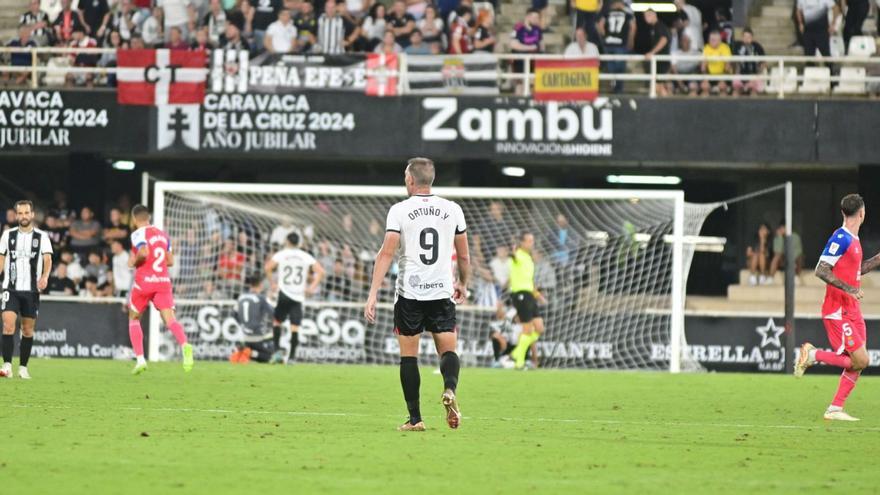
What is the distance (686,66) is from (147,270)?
40.9ft

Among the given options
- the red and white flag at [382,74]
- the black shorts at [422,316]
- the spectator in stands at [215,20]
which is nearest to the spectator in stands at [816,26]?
the red and white flag at [382,74]

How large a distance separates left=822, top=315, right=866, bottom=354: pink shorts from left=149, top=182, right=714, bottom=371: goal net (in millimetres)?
11213

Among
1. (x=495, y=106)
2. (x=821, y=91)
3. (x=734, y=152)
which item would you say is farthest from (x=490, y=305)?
(x=821, y=91)

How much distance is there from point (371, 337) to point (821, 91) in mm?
9360

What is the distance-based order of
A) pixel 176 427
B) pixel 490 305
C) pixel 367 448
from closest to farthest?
pixel 367 448 → pixel 176 427 → pixel 490 305

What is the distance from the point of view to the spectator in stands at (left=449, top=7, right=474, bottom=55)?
86.4ft

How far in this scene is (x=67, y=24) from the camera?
27391 millimetres

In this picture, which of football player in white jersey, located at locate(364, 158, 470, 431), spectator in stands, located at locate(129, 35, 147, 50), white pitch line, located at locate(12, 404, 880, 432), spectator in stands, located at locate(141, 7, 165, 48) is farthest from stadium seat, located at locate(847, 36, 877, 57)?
football player in white jersey, located at locate(364, 158, 470, 431)

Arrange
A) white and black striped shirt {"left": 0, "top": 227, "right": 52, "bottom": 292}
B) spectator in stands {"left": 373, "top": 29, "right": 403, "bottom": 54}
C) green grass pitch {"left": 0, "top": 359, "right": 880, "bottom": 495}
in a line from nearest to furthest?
green grass pitch {"left": 0, "top": 359, "right": 880, "bottom": 495}
white and black striped shirt {"left": 0, "top": 227, "right": 52, "bottom": 292}
spectator in stands {"left": 373, "top": 29, "right": 403, "bottom": 54}

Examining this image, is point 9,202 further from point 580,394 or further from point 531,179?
point 580,394

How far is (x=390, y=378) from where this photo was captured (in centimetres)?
1867

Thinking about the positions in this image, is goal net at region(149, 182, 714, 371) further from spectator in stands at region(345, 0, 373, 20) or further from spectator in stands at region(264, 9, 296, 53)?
spectator in stands at region(345, 0, 373, 20)

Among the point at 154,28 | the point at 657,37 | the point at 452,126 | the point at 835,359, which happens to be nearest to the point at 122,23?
the point at 154,28

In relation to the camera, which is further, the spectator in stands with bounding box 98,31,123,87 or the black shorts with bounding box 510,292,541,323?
the spectator in stands with bounding box 98,31,123,87
